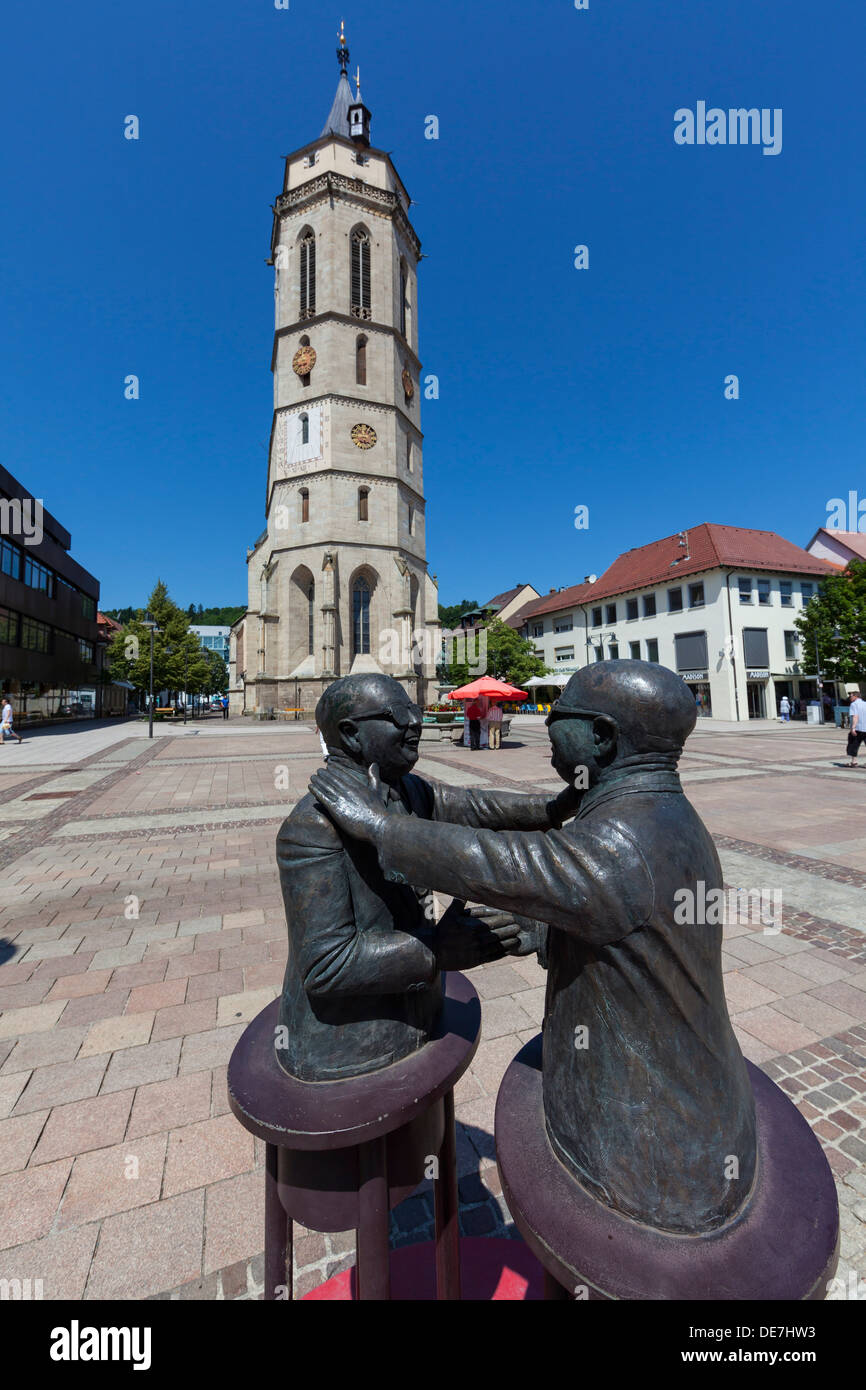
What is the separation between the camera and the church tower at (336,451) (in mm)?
34938

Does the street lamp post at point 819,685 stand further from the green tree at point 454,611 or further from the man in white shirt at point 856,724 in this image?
the green tree at point 454,611

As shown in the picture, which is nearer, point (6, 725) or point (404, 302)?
point (6, 725)

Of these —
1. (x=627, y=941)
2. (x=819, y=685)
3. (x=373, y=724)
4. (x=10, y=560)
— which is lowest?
(x=627, y=941)

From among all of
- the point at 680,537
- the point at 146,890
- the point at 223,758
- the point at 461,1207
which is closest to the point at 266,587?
the point at 223,758

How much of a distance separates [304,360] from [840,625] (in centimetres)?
3484

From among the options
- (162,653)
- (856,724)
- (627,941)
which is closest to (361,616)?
(162,653)

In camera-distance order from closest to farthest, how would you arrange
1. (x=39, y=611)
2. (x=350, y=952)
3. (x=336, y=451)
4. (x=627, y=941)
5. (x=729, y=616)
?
1. (x=627, y=941)
2. (x=350, y=952)
3. (x=39, y=611)
4. (x=729, y=616)
5. (x=336, y=451)

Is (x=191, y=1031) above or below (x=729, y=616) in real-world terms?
below

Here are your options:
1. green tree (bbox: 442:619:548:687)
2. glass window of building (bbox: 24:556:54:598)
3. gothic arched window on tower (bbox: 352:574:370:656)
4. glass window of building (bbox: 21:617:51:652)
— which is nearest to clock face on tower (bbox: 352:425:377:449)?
gothic arched window on tower (bbox: 352:574:370:656)

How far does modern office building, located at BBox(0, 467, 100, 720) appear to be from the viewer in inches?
999

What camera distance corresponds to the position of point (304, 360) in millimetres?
35969

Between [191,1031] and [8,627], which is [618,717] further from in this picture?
[8,627]

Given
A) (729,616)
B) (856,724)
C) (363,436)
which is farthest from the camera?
(363,436)

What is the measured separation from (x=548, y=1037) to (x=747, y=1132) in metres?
0.44
